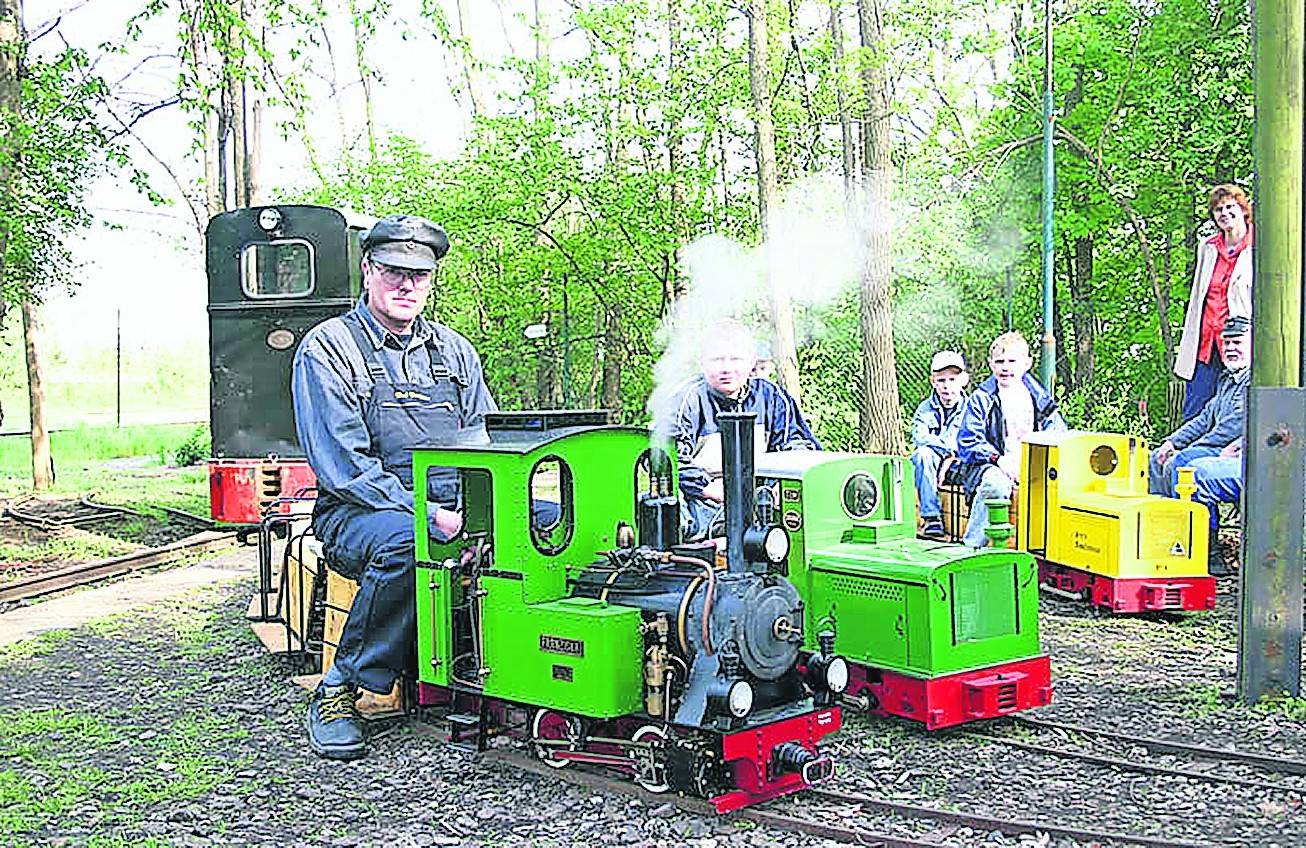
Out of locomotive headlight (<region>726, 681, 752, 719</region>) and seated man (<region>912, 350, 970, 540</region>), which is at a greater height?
seated man (<region>912, 350, 970, 540</region>)

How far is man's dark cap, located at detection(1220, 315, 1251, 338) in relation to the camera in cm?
918

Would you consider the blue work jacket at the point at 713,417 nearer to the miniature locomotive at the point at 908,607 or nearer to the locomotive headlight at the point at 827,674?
the miniature locomotive at the point at 908,607

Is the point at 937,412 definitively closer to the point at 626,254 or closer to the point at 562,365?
the point at 626,254

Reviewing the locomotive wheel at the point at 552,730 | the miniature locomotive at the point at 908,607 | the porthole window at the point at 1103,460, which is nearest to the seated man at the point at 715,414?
the miniature locomotive at the point at 908,607

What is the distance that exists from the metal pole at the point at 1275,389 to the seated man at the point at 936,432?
3547 millimetres

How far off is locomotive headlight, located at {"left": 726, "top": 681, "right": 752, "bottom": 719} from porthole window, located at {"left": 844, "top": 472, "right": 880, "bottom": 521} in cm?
213

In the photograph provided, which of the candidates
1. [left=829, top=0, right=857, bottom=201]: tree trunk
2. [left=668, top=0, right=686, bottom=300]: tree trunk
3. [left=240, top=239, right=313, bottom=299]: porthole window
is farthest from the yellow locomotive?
[left=668, top=0, right=686, bottom=300]: tree trunk

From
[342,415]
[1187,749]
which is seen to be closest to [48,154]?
[342,415]

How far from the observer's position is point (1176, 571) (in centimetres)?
836

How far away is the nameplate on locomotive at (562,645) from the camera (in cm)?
505

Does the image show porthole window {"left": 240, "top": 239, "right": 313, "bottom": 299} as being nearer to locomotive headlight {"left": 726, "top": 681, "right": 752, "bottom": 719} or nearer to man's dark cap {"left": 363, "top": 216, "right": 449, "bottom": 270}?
man's dark cap {"left": 363, "top": 216, "right": 449, "bottom": 270}

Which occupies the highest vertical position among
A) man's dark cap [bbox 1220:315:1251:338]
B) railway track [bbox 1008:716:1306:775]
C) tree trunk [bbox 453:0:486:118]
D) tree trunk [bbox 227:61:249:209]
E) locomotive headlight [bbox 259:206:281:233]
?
tree trunk [bbox 453:0:486:118]

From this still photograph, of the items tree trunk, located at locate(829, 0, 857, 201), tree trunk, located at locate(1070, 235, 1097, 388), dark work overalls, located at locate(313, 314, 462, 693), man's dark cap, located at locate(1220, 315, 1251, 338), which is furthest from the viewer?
tree trunk, located at locate(1070, 235, 1097, 388)

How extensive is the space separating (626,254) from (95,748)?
51.7ft
